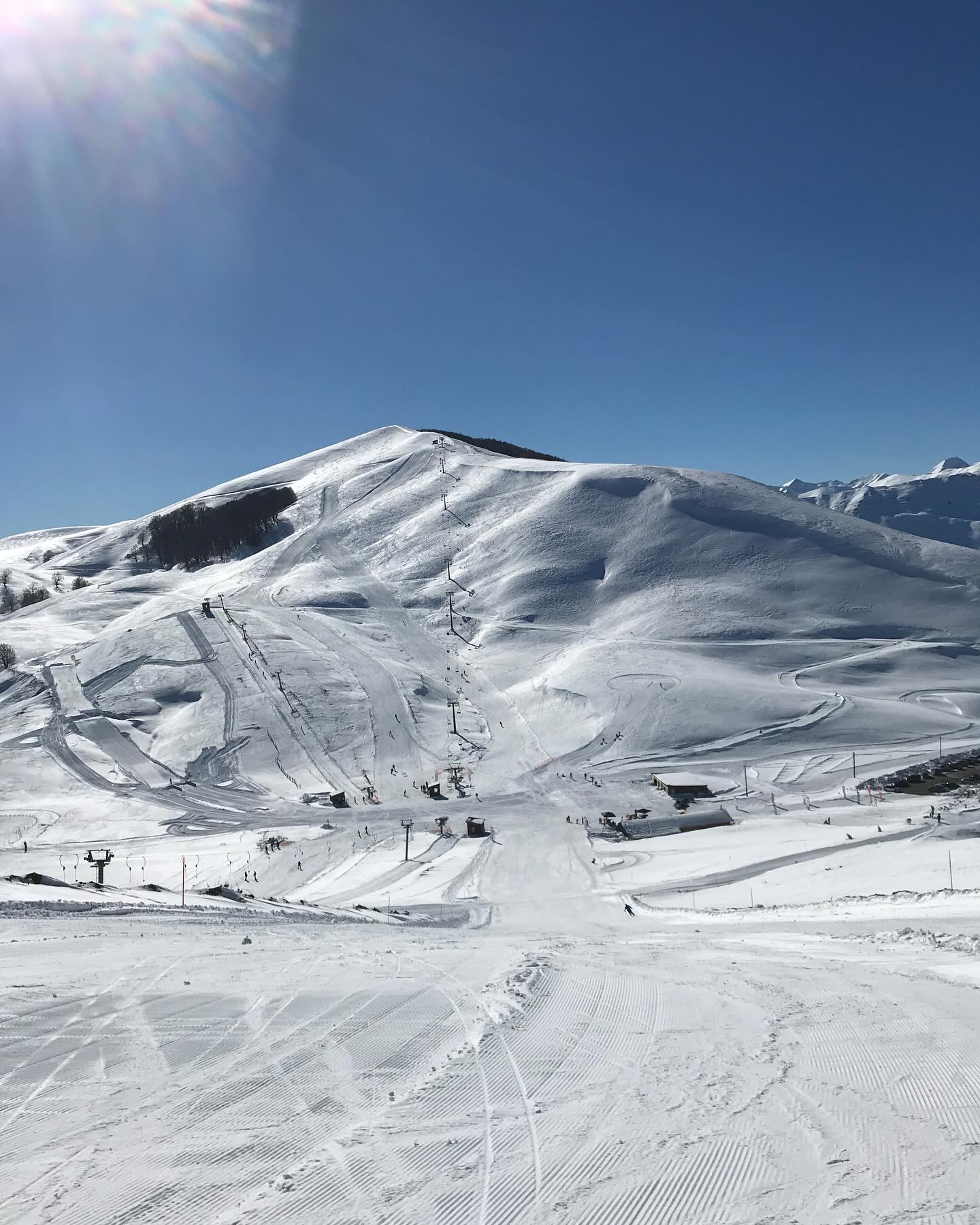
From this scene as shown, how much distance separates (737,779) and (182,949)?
40.9 m

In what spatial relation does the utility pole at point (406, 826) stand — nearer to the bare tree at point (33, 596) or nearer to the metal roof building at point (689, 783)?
the metal roof building at point (689, 783)

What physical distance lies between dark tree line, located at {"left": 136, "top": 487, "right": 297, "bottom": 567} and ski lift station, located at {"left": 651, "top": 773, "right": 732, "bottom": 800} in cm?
8499

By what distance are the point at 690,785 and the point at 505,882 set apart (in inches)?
693

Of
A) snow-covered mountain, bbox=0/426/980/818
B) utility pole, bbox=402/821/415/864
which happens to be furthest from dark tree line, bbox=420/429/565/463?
utility pole, bbox=402/821/415/864

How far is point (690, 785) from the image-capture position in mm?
45438

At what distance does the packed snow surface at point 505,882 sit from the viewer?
5.65 meters

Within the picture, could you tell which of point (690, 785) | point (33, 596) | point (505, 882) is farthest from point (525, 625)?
point (33, 596)

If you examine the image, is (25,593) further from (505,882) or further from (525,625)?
(505,882)

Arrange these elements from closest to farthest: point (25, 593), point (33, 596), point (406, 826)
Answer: point (406, 826), point (33, 596), point (25, 593)

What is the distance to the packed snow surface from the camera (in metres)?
5.65

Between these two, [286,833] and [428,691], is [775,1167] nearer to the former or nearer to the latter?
[286,833]

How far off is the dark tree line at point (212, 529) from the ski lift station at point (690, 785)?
8499 centimetres

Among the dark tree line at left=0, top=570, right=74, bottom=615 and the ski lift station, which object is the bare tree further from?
the ski lift station

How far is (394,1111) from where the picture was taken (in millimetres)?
6410
